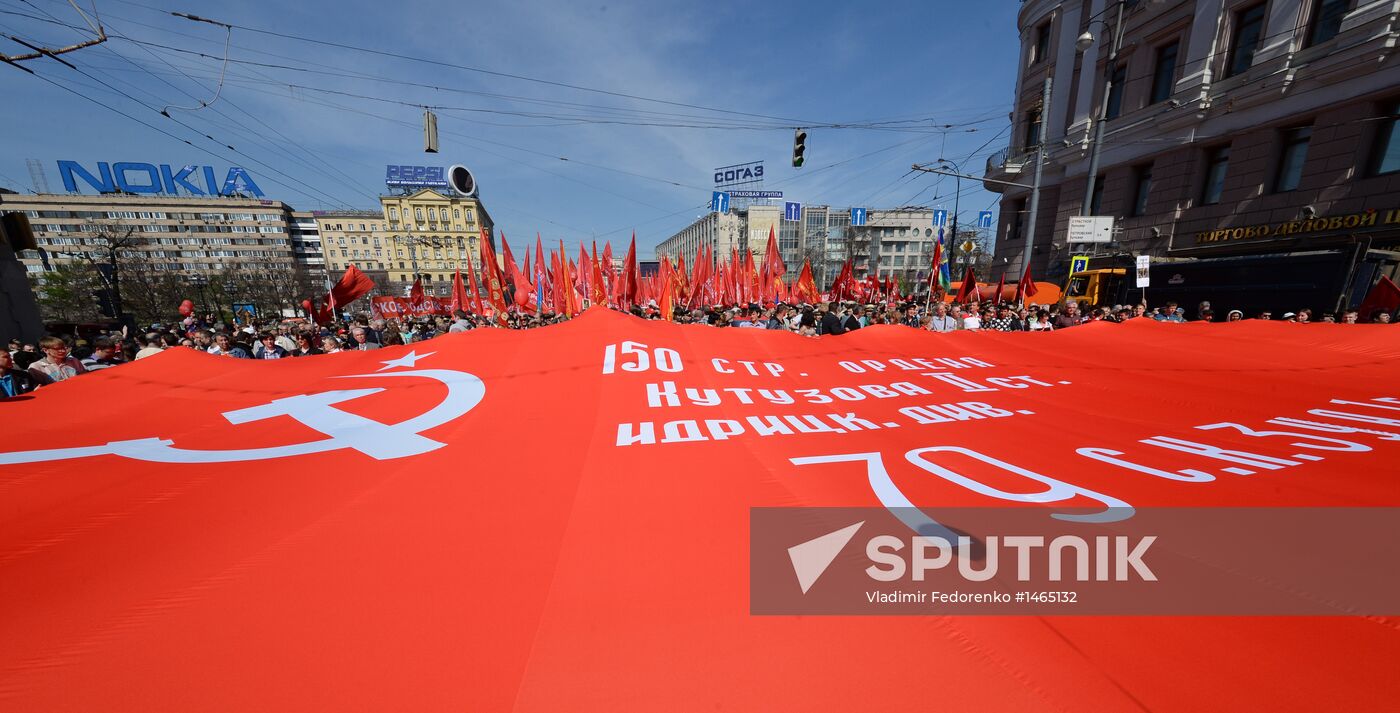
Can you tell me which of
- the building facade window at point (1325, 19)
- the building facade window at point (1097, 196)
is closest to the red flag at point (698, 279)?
the building facade window at point (1097, 196)

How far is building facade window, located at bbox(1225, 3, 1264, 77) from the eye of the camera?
16312 millimetres

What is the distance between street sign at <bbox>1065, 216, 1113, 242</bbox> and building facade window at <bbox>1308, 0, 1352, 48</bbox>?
283 inches

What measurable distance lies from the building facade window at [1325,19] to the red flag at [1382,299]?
11.4m

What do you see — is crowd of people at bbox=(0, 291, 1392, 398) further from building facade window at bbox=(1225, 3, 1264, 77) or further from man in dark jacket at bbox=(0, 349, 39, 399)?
building facade window at bbox=(1225, 3, 1264, 77)

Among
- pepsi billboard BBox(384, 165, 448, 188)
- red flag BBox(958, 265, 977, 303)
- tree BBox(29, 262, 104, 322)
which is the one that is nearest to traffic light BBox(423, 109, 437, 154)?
red flag BBox(958, 265, 977, 303)

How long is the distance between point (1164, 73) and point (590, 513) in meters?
29.6

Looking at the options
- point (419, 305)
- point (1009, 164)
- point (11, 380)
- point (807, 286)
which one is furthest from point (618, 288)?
point (1009, 164)

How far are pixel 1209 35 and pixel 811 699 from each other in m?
28.3

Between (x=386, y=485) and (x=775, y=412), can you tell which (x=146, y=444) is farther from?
(x=775, y=412)

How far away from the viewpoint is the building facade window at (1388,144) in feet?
43.6

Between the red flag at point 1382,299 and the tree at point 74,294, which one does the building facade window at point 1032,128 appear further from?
the tree at point 74,294

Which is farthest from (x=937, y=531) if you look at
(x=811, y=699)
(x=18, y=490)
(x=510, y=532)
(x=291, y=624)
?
(x=18, y=490)

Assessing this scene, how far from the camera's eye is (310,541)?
2.03 meters

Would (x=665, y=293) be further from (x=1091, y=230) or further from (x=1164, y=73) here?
(x=1164, y=73)
